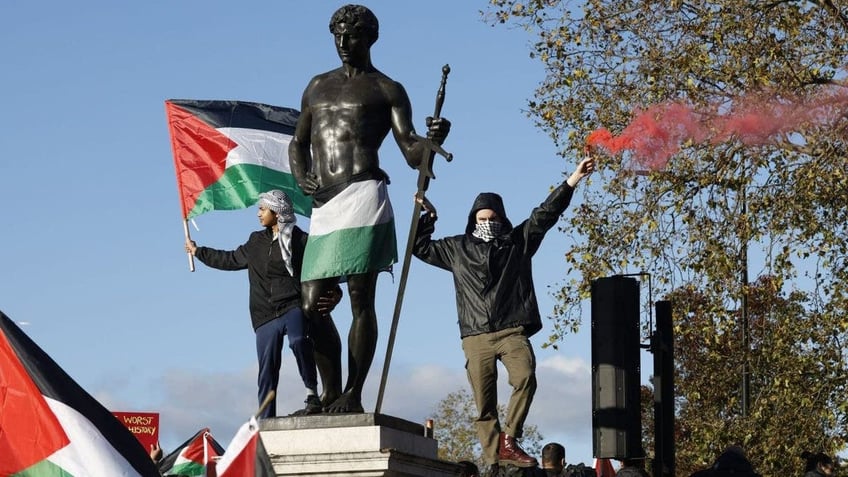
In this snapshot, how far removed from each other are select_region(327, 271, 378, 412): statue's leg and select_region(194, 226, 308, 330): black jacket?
1256mm

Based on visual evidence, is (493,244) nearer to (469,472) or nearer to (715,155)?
(469,472)

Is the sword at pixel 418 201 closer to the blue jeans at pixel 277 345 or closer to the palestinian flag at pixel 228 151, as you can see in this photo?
the blue jeans at pixel 277 345

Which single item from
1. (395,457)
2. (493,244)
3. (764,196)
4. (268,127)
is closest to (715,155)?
(764,196)

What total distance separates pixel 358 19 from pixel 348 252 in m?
1.53

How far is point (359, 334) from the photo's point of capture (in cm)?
1093

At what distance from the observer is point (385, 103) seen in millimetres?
11039


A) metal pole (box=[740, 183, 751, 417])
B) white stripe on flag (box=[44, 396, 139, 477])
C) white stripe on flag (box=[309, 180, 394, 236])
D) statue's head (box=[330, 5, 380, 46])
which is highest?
metal pole (box=[740, 183, 751, 417])

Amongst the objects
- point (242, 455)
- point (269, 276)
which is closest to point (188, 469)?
point (269, 276)

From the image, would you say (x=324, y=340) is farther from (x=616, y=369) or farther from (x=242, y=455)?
(x=242, y=455)

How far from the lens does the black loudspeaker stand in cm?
1178

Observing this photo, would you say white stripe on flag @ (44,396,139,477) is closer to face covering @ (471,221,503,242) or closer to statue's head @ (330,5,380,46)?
statue's head @ (330,5,380,46)

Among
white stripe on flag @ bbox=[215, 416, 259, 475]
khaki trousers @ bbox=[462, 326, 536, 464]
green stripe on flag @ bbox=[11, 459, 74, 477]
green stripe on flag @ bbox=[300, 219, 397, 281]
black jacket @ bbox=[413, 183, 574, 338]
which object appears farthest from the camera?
black jacket @ bbox=[413, 183, 574, 338]

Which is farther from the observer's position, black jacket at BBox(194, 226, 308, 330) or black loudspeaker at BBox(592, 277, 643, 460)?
black jacket at BBox(194, 226, 308, 330)

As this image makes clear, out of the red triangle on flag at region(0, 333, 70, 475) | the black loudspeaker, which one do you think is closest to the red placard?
the black loudspeaker
